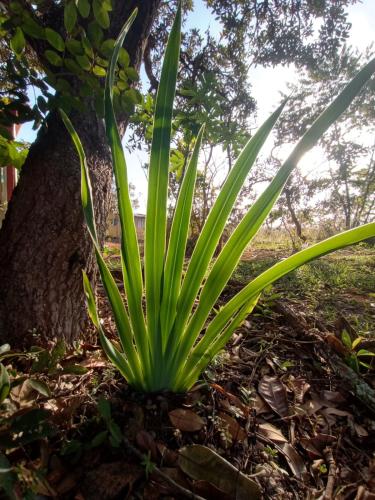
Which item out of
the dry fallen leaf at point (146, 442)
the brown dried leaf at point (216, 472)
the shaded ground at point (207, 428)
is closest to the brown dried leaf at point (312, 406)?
the shaded ground at point (207, 428)

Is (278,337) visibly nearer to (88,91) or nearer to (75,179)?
(75,179)

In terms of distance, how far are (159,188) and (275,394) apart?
57cm

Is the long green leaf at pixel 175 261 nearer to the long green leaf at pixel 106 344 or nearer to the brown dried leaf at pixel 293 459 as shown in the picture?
the long green leaf at pixel 106 344

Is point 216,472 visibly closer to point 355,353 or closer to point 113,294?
point 113,294

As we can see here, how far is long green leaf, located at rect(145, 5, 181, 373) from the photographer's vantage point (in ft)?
1.80

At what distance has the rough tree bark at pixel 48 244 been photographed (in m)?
0.73

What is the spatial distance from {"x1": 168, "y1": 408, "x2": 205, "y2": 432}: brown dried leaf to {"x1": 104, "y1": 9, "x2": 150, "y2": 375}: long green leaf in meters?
0.10

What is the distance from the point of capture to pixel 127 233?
1.78ft

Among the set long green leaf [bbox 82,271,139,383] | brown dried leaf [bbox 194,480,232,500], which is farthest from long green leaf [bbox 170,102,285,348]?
brown dried leaf [bbox 194,480,232,500]

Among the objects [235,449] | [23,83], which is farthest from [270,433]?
[23,83]

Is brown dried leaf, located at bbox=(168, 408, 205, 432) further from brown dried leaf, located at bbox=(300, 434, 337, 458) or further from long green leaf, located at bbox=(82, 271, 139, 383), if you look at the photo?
brown dried leaf, located at bbox=(300, 434, 337, 458)

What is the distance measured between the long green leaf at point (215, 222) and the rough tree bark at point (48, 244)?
1.35ft

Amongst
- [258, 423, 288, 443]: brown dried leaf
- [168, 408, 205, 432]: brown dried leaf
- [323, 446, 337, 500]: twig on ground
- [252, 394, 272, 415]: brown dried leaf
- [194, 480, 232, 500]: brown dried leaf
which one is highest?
[168, 408, 205, 432]: brown dried leaf

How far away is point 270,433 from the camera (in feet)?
1.86
